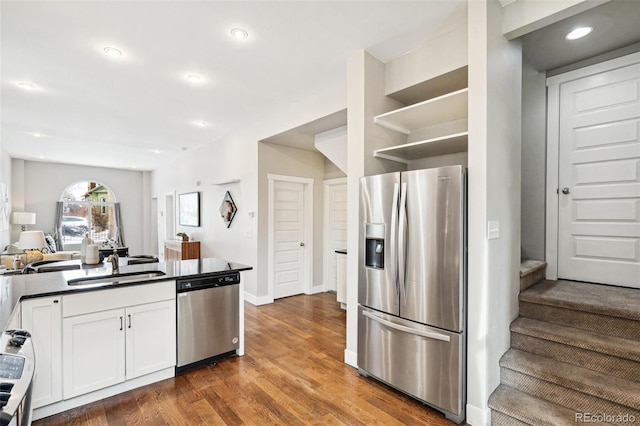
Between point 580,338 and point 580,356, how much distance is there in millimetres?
116

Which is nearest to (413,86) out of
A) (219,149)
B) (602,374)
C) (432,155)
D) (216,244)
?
(432,155)

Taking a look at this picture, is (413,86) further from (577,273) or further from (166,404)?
(166,404)

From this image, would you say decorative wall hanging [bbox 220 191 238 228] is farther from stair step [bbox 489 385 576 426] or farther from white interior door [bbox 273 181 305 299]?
stair step [bbox 489 385 576 426]

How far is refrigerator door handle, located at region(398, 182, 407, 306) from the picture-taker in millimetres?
2334

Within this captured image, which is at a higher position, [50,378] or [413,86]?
[413,86]

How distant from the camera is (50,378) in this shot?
2074mm

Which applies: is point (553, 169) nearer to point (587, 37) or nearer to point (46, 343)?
point (587, 37)

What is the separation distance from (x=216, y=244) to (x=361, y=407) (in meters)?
4.59

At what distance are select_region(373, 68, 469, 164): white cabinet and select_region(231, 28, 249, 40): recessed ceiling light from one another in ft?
4.44

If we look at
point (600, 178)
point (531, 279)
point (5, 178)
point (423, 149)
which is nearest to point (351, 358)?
Result: point (531, 279)

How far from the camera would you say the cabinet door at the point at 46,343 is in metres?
2.01

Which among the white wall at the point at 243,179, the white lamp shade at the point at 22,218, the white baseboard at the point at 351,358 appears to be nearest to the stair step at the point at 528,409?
the white baseboard at the point at 351,358

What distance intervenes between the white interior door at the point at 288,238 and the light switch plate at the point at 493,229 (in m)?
3.51

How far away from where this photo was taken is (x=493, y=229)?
2.10 m
